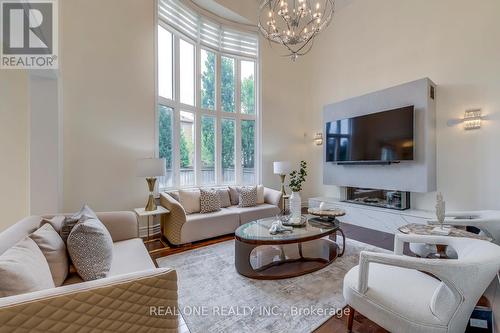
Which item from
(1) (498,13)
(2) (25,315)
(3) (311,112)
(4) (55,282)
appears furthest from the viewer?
(3) (311,112)

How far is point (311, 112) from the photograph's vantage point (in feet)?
19.7

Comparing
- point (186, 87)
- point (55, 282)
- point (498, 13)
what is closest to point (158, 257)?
point (55, 282)

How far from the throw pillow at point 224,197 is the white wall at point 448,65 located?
3503mm

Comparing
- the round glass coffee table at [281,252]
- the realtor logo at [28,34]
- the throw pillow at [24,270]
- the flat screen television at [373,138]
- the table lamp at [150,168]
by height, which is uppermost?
the realtor logo at [28,34]

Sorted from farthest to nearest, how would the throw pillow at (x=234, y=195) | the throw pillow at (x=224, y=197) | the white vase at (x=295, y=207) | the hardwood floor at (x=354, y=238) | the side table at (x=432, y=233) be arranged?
the throw pillow at (x=234, y=195) < the throw pillow at (x=224, y=197) < the white vase at (x=295, y=207) < the side table at (x=432, y=233) < the hardwood floor at (x=354, y=238)

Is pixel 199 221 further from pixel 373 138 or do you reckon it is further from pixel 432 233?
pixel 373 138

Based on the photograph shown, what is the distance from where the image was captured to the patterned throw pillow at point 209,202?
Answer: 150 inches

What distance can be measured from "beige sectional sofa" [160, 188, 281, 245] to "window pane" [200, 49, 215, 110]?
2.22 m

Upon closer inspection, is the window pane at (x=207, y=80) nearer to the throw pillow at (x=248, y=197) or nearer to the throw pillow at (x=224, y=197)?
the throw pillow at (x=224, y=197)

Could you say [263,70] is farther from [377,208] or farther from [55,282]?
[55,282]

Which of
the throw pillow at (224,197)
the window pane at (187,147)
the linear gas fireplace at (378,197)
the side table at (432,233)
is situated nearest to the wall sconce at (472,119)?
the linear gas fireplace at (378,197)

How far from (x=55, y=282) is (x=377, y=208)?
452 cm

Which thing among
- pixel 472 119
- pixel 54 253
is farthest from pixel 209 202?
pixel 472 119

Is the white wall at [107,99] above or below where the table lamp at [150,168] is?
above
